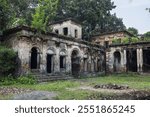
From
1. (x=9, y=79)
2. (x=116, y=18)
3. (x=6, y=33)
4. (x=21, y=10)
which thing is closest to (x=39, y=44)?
(x=6, y=33)

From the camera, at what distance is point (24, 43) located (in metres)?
19.8

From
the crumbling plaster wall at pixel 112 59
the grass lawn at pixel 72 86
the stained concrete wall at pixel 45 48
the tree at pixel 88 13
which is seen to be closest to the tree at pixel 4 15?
the stained concrete wall at pixel 45 48

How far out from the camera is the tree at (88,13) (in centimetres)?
4422

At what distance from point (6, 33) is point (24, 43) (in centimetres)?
246

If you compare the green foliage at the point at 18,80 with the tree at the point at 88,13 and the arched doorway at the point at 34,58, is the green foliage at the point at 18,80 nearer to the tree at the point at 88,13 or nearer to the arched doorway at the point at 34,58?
the arched doorway at the point at 34,58

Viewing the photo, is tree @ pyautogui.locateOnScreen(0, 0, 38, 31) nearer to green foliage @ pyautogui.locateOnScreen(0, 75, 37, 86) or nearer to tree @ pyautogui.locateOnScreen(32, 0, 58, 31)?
tree @ pyautogui.locateOnScreen(32, 0, 58, 31)

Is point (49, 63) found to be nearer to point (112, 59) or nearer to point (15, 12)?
point (15, 12)

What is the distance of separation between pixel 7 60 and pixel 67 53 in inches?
314

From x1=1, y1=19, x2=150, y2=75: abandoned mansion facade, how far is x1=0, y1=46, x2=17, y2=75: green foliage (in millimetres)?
658

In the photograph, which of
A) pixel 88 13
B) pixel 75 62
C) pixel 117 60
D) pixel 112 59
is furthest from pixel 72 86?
pixel 88 13

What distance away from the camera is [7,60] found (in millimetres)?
18844

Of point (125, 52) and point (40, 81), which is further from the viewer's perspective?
point (125, 52)

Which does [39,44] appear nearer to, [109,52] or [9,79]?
[9,79]

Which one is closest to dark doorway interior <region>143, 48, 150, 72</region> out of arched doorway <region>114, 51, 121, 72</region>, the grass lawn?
arched doorway <region>114, 51, 121, 72</region>
